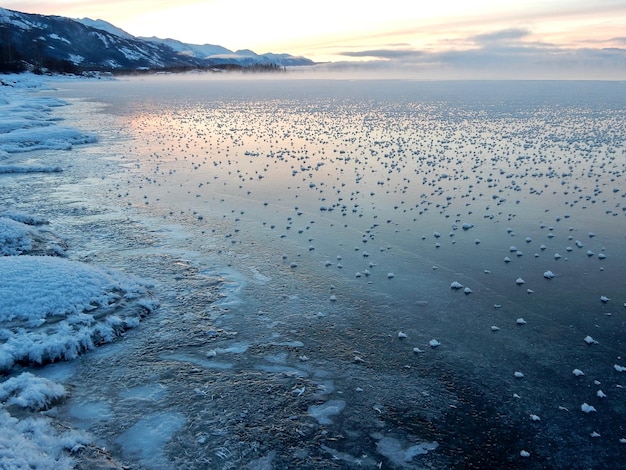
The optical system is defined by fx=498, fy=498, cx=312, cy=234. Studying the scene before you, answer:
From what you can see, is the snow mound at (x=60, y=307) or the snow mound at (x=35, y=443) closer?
the snow mound at (x=35, y=443)

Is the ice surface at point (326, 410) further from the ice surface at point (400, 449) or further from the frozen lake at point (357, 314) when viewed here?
the ice surface at point (400, 449)

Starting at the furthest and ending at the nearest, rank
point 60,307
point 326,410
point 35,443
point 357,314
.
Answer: point 357,314
point 60,307
point 326,410
point 35,443

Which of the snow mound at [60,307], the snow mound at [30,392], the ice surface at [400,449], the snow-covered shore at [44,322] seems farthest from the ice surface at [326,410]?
the snow mound at [60,307]

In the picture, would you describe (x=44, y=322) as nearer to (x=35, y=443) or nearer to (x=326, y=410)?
(x=35, y=443)

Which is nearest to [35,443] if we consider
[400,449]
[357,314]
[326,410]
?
[326,410]

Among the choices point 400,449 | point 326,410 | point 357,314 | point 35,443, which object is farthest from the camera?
point 357,314

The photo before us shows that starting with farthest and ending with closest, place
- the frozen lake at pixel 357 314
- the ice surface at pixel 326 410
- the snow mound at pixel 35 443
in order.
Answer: the ice surface at pixel 326 410
the frozen lake at pixel 357 314
the snow mound at pixel 35 443

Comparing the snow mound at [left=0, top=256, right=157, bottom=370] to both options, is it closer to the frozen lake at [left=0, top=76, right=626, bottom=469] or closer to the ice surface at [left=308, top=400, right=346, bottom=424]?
the frozen lake at [left=0, top=76, right=626, bottom=469]
